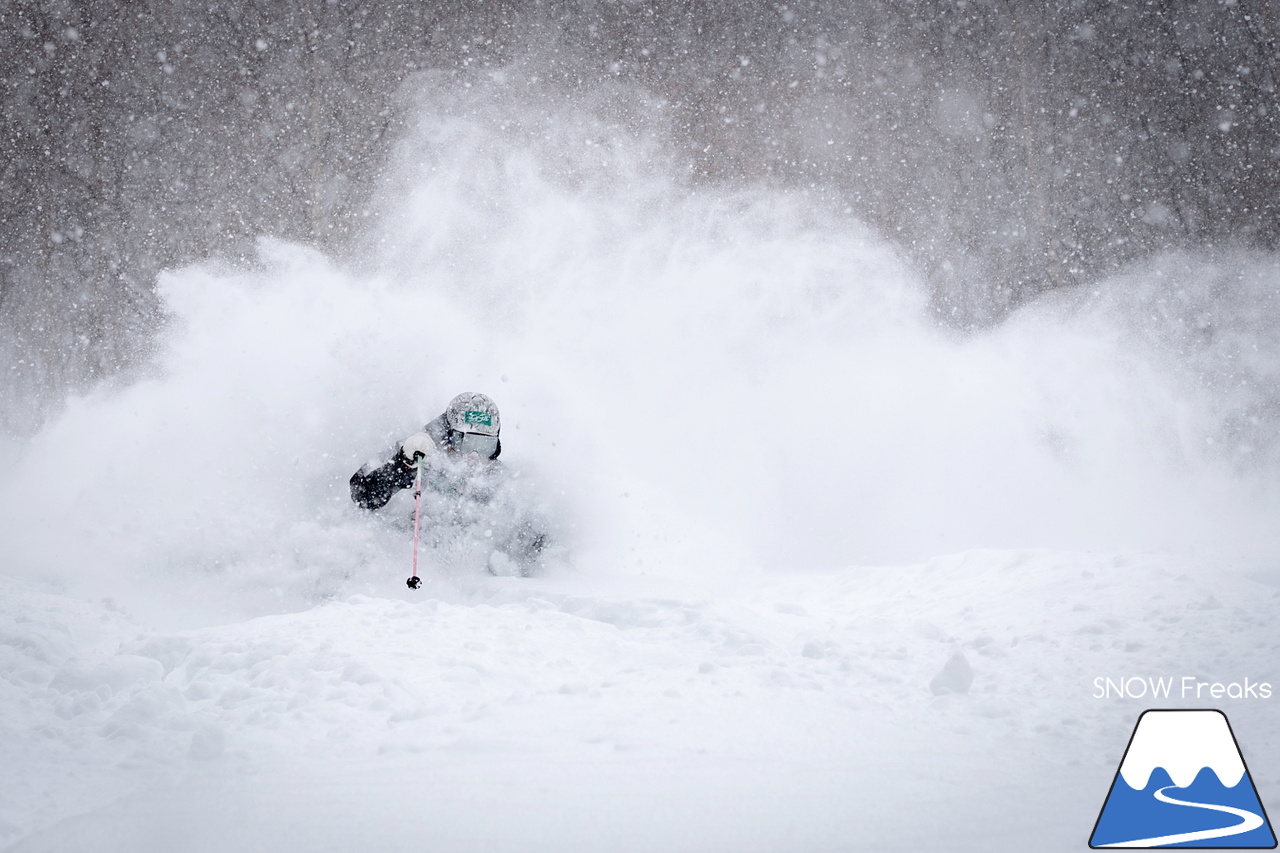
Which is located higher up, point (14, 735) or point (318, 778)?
point (14, 735)

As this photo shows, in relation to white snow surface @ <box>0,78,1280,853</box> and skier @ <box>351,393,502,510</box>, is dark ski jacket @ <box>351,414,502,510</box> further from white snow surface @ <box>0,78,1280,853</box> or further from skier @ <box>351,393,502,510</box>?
white snow surface @ <box>0,78,1280,853</box>

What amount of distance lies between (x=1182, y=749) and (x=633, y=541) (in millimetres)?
3571

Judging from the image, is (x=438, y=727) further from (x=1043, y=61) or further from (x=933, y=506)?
(x=1043, y=61)

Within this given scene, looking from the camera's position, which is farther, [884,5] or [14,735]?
[884,5]

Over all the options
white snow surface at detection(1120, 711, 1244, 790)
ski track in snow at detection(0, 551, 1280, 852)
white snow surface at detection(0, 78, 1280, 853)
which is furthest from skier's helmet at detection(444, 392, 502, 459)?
white snow surface at detection(1120, 711, 1244, 790)

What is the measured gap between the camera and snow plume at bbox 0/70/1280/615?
472cm

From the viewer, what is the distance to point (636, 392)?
7.33 meters

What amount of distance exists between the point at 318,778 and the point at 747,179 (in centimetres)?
831

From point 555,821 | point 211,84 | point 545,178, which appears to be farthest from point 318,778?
point 211,84

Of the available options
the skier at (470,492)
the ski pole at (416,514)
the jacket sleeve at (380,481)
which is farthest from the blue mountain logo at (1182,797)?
the jacket sleeve at (380,481)

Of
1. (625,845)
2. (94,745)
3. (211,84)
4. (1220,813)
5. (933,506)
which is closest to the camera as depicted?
(625,845)

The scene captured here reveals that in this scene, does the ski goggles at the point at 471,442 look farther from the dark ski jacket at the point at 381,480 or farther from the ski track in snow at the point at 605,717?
the ski track in snow at the point at 605,717

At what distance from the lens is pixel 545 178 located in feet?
28.8

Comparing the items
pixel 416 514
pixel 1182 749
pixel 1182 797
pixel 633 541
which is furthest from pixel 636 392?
pixel 1182 797
